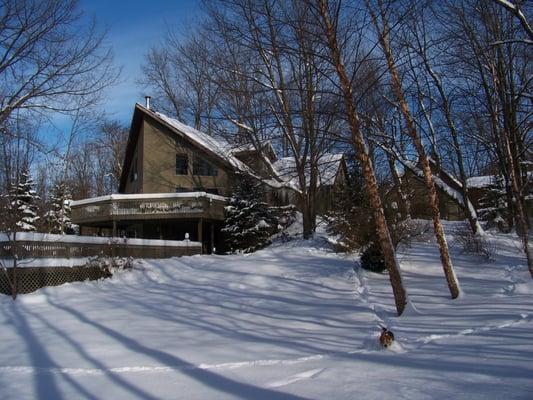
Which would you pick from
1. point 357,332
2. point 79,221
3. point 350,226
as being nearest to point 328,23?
point 357,332

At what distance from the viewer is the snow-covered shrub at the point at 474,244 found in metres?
17.8

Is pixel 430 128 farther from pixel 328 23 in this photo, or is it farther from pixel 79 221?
pixel 79 221

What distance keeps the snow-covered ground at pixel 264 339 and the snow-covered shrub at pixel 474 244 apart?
2.66 m

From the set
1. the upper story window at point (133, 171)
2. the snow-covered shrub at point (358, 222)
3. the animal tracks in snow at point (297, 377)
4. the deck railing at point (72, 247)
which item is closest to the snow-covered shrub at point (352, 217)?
the snow-covered shrub at point (358, 222)

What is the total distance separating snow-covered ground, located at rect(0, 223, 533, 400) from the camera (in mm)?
5012

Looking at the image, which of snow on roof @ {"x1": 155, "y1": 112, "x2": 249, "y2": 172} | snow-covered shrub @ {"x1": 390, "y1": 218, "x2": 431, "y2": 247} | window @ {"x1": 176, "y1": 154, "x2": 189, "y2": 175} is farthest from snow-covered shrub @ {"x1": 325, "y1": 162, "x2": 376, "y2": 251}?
window @ {"x1": 176, "y1": 154, "x2": 189, "y2": 175}

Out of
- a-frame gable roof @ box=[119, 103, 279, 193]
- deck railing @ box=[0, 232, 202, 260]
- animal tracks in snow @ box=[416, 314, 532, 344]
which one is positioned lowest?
animal tracks in snow @ box=[416, 314, 532, 344]

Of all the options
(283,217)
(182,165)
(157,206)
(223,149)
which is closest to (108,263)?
(157,206)

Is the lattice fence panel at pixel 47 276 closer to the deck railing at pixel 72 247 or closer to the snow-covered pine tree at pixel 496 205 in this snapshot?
the deck railing at pixel 72 247

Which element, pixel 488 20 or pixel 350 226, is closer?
pixel 488 20

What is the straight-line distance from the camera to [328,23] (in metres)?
9.14

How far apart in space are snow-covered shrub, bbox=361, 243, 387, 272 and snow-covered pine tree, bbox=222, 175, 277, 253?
9.28 meters

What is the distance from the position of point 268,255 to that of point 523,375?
47.8 feet

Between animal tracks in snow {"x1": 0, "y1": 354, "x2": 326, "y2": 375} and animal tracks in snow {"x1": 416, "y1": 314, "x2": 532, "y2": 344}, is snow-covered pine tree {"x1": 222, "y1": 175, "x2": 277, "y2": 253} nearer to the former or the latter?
animal tracks in snow {"x1": 416, "y1": 314, "x2": 532, "y2": 344}
